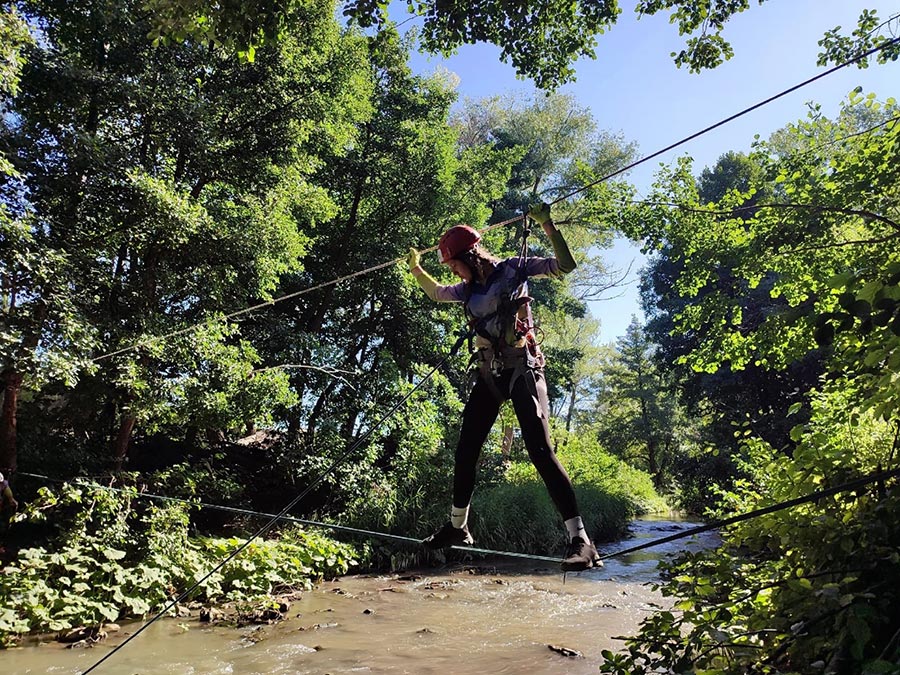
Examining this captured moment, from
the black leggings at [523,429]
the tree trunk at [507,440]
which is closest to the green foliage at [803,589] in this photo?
the black leggings at [523,429]

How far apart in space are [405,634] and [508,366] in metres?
5.55

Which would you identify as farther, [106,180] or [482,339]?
[106,180]

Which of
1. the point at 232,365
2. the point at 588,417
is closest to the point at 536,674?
the point at 232,365

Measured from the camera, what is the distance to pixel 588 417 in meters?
46.8

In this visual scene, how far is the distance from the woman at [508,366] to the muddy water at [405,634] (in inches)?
125

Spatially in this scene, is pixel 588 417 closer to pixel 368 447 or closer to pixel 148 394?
pixel 368 447

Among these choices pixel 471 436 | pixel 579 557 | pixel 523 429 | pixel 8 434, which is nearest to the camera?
pixel 579 557

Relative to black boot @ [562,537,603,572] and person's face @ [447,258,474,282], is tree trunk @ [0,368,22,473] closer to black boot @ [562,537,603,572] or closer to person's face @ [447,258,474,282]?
person's face @ [447,258,474,282]

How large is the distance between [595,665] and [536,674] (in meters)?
0.67

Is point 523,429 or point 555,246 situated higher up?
point 555,246

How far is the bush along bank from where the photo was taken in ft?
21.1

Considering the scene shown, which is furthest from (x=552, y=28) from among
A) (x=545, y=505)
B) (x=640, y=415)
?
(x=640, y=415)

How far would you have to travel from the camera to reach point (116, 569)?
7.16 metres

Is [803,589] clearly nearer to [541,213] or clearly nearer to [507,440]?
[541,213]
